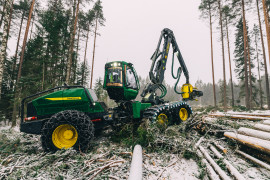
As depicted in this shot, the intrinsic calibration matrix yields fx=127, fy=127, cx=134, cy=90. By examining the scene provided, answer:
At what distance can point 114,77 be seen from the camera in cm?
438

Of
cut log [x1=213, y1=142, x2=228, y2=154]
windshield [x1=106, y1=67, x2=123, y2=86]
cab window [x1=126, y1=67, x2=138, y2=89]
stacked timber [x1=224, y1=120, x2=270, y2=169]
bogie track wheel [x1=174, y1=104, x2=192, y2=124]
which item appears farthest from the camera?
bogie track wheel [x1=174, y1=104, x2=192, y2=124]

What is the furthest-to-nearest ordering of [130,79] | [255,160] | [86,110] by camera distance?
1. [130,79]
2. [86,110]
3. [255,160]

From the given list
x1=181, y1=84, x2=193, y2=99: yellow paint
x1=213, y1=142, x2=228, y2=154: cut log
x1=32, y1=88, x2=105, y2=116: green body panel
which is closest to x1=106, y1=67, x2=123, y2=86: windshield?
x1=32, y1=88, x2=105, y2=116: green body panel

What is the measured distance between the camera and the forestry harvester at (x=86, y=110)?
10.2 ft

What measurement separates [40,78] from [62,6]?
10.1m

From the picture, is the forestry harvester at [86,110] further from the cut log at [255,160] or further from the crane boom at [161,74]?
the cut log at [255,160]

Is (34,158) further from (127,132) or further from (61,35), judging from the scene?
(61,35)

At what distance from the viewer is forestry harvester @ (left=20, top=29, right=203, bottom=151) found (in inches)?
122

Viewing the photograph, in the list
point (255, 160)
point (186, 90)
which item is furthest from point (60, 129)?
point (186, 90)

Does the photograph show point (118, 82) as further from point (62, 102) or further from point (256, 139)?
point (256, 139)

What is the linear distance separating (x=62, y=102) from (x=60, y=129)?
76 centimetres

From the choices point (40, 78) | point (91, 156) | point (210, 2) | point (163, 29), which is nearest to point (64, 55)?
point (40, 78)

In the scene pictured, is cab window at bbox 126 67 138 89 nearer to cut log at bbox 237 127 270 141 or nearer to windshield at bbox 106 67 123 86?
windshield at bbox 106 67 123 86

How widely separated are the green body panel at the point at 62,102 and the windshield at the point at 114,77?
990 mm
